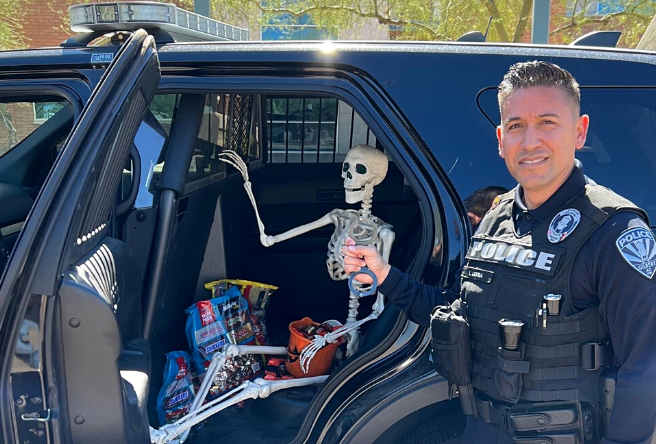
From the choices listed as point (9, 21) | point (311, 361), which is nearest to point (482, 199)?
point (311, 361)

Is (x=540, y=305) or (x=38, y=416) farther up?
(x=540, y=305)

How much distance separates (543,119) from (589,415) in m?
0.64

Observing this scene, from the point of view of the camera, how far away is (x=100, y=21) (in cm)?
169

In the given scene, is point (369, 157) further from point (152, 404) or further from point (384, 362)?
point (152, 404)

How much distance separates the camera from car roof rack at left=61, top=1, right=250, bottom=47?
1.68 metres

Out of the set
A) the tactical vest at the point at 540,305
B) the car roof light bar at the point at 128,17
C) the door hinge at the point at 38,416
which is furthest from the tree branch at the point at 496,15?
the door hinge at the point at 38,416

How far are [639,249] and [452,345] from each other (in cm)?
44

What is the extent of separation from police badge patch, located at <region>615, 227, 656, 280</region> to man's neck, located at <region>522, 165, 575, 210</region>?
0.63 feet

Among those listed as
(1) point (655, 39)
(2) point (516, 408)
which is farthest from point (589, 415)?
(1) point (655, 39)

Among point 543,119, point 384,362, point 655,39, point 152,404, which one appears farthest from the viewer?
point 655,39

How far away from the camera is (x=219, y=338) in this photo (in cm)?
215

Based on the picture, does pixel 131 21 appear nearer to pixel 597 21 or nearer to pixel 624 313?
pixel 624 313

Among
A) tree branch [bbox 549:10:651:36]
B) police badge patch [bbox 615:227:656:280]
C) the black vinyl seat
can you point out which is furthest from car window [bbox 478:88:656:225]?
tree branch [bbox 549:10:651:36]

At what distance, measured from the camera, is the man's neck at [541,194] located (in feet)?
4.10
